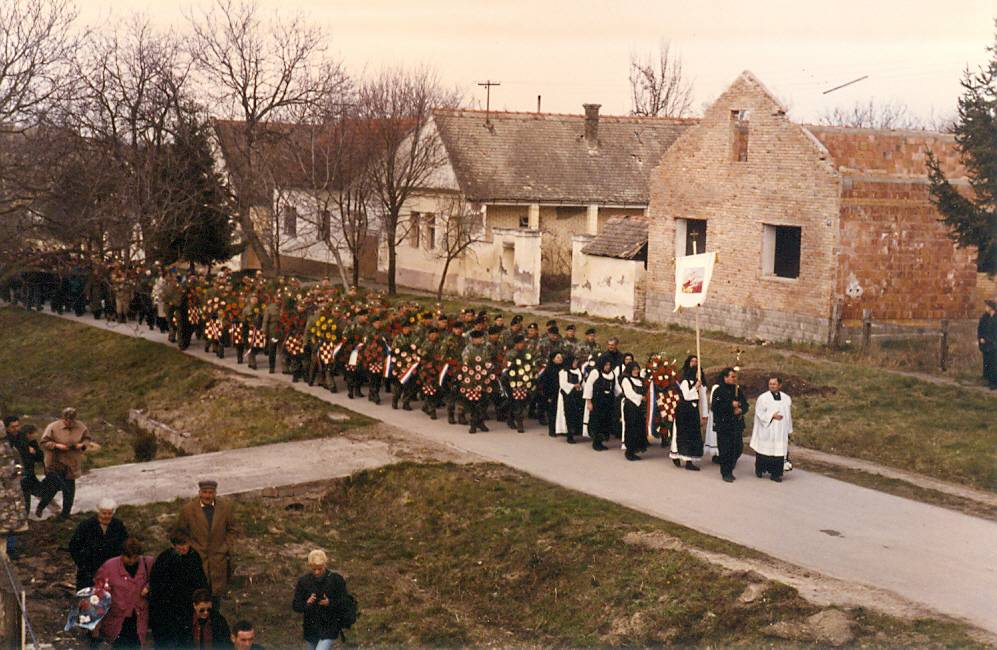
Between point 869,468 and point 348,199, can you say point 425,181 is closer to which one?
point 348,199

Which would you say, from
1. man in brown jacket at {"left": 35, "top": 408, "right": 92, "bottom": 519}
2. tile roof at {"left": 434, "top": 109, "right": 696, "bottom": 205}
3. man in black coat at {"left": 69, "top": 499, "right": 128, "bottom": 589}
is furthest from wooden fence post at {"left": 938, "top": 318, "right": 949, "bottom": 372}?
tile roof at {"left": 434, "top": 109, "right": 696, "bottom": 205}

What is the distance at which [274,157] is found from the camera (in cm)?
4262

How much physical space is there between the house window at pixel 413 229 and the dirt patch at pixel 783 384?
20407mm

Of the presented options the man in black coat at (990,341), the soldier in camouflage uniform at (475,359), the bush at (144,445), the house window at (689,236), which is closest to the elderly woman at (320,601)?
the soldier in camouflage uniform at (475,359)

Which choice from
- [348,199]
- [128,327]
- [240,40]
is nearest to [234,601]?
[128,327]

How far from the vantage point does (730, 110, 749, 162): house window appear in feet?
100

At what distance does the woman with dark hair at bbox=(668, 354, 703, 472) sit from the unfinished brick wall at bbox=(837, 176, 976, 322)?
11.0 meters

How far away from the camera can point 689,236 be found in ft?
107

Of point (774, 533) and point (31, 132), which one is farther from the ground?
point (31, 132)

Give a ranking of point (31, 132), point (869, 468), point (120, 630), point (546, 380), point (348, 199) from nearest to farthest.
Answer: point (120, 630) → point (869, 468) → point (546, 380) → point (31, 132) → point (348, 199)

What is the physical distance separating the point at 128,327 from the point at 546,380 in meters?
18.5

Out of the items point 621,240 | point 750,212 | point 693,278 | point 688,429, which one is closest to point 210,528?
point 688,429

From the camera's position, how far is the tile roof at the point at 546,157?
4162 cm

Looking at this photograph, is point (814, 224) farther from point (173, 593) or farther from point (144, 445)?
point (173, 593)
